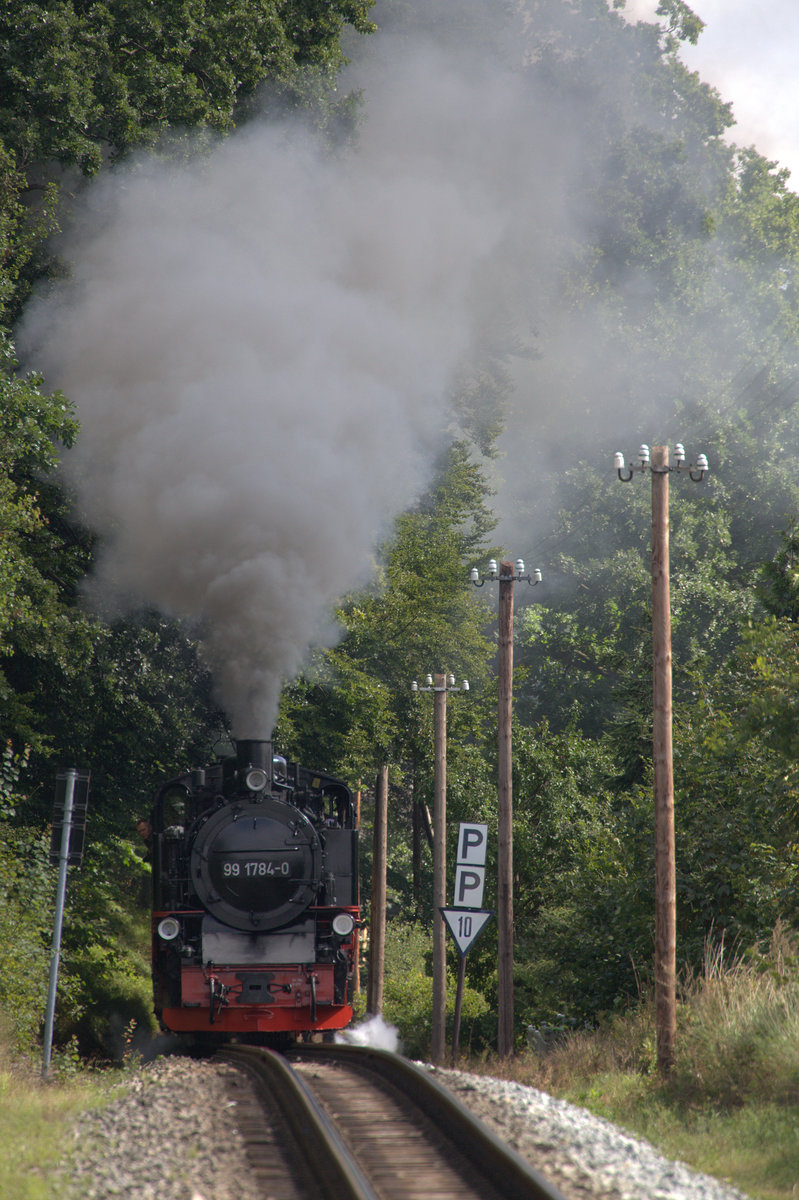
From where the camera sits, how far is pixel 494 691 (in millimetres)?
37625

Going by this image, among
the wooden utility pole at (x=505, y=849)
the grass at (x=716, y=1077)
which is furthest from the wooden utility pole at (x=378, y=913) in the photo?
the grass at (x=716, y=1077)

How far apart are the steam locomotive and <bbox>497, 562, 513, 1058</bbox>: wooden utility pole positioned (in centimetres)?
329

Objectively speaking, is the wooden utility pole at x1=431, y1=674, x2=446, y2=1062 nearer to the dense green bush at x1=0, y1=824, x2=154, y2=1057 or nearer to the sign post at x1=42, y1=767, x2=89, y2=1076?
the dense green bush at x1=0, y1=824, x2=154, y2=1057

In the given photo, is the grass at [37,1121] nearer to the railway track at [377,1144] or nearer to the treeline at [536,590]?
the railway track at [377,1144]

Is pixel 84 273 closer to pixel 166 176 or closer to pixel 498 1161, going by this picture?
pixel 166 176

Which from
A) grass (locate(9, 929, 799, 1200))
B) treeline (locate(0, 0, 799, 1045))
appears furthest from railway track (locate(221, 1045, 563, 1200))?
treeline (locate(0, 0, 799, 1045))

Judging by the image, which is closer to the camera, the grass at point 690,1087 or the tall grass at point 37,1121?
the tall grass at point 37,1121

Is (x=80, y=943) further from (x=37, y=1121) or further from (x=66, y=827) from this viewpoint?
(x=37, y=1121)

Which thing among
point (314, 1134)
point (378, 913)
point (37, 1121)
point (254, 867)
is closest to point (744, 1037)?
point (314, 1134)

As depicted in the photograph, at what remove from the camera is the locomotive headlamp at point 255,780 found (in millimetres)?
12258

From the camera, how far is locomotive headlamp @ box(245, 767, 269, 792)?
1226cm

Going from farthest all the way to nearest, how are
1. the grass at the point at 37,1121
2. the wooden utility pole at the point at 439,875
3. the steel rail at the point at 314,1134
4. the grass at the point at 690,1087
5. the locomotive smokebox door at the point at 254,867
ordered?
the wooden utility pole at the point at 439,875, the locomotive smokebox door at the point at 254,867, the grass at the point at 690,1087, the steel rail at the point at 314,1134, the grass at the point at 37,1121

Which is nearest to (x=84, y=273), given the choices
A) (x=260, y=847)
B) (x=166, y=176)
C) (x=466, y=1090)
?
(x=166, y=176)

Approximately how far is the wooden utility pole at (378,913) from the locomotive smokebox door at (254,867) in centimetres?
1145
